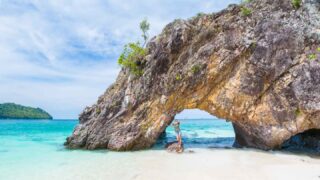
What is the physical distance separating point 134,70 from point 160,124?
3346 millimetres

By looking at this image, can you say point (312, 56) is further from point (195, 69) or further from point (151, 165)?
point (151, 165)

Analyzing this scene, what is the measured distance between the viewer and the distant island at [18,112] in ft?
290

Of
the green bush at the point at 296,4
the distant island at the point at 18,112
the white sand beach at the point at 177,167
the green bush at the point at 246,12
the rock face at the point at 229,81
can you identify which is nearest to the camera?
the white sand beach at the point at 177,167

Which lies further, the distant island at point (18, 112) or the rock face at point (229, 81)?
the distant island at point (18, 112)

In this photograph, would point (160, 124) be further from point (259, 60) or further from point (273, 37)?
point (273, 37)

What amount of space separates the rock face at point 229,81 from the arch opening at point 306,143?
5.88 feet

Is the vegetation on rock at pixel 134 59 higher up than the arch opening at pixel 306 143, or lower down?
higher up

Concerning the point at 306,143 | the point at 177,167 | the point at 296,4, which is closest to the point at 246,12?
the point at 296,4

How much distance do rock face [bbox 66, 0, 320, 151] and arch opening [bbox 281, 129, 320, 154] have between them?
1.79 meters

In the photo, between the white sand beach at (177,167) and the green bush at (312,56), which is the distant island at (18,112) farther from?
the green bush at (312,56)

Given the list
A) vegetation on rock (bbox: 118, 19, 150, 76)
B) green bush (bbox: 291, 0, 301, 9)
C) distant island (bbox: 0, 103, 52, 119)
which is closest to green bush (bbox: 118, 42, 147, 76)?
vegetation on rock (bbox: 118, 19, 150, 76)

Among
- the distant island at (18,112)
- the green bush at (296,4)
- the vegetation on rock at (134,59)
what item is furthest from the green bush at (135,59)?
the distant island at (18,112)

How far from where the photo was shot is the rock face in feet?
41.6

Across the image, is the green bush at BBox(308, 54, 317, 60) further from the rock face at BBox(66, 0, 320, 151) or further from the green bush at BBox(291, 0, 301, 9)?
the green bush at BBox(291, 0, 301, 9)
